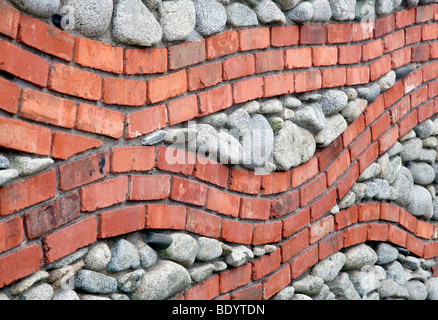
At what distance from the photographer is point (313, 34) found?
2971 millimetres

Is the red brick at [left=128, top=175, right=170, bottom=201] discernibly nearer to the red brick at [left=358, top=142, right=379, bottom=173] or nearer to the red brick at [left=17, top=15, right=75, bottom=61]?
the red brick at [left=17, top=15, right=75, bottom=61]

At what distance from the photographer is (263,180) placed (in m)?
2.78

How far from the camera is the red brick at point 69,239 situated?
2006mm

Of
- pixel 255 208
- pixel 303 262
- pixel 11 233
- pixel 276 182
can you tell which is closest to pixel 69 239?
pixel 11 233

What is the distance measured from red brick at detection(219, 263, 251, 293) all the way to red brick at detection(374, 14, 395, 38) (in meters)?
1.35

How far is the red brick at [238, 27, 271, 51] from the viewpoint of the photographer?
8.68ft

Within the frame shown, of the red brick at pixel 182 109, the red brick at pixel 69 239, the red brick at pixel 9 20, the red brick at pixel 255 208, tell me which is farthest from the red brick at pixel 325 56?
the red brick at pixel 9 20

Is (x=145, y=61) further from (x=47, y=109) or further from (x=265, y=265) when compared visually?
(x=265, y=265)

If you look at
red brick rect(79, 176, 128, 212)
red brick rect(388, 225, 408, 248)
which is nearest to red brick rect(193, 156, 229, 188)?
red brick rect(79, 176, 128, 212)

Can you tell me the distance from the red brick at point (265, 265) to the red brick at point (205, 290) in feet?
0.72

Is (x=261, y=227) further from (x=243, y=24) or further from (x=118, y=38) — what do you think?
(x=118, y=38)

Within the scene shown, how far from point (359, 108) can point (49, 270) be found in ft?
5.70

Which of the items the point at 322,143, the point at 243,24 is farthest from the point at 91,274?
the point at 322,143

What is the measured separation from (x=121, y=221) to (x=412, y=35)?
205 cm
